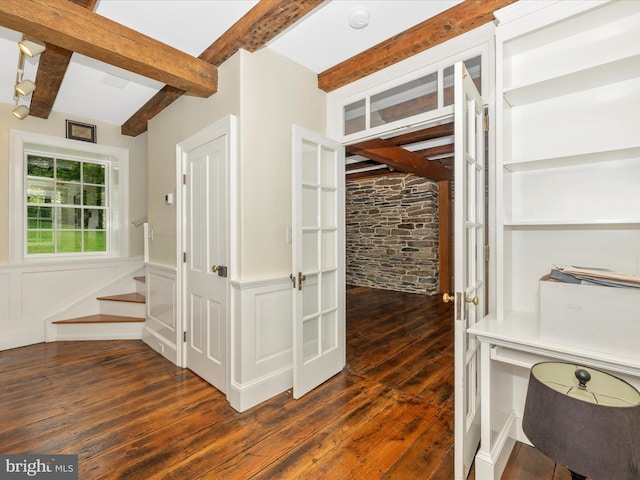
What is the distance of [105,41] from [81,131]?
2.51 meters

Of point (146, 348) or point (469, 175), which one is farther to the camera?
point (146, 348)

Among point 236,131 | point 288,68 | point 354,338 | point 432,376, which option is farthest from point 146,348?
point 288,68

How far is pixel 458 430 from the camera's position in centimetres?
154

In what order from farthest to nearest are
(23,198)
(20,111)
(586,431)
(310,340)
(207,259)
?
(23,198) → (20,111) → (207,259) → (310,340) → (586,431)

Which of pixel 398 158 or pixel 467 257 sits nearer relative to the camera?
pixel 467 257

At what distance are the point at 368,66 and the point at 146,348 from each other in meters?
3.49

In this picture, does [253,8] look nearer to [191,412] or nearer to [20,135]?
[191,412]

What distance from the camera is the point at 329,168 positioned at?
2.76 meters

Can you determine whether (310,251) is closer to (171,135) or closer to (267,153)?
(267,153)

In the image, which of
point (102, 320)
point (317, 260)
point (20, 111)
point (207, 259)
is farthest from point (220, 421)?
point (20, 111)

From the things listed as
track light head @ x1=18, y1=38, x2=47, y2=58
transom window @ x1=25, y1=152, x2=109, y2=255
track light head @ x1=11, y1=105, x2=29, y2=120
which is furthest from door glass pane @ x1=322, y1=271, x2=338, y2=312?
transom window @ x1=25, y1=152, x2=109, y2=255

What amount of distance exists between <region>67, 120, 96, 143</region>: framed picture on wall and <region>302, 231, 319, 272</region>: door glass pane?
3.35 metres

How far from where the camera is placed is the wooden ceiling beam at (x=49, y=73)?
229 centimetres

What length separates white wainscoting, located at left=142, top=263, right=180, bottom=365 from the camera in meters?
3.08
